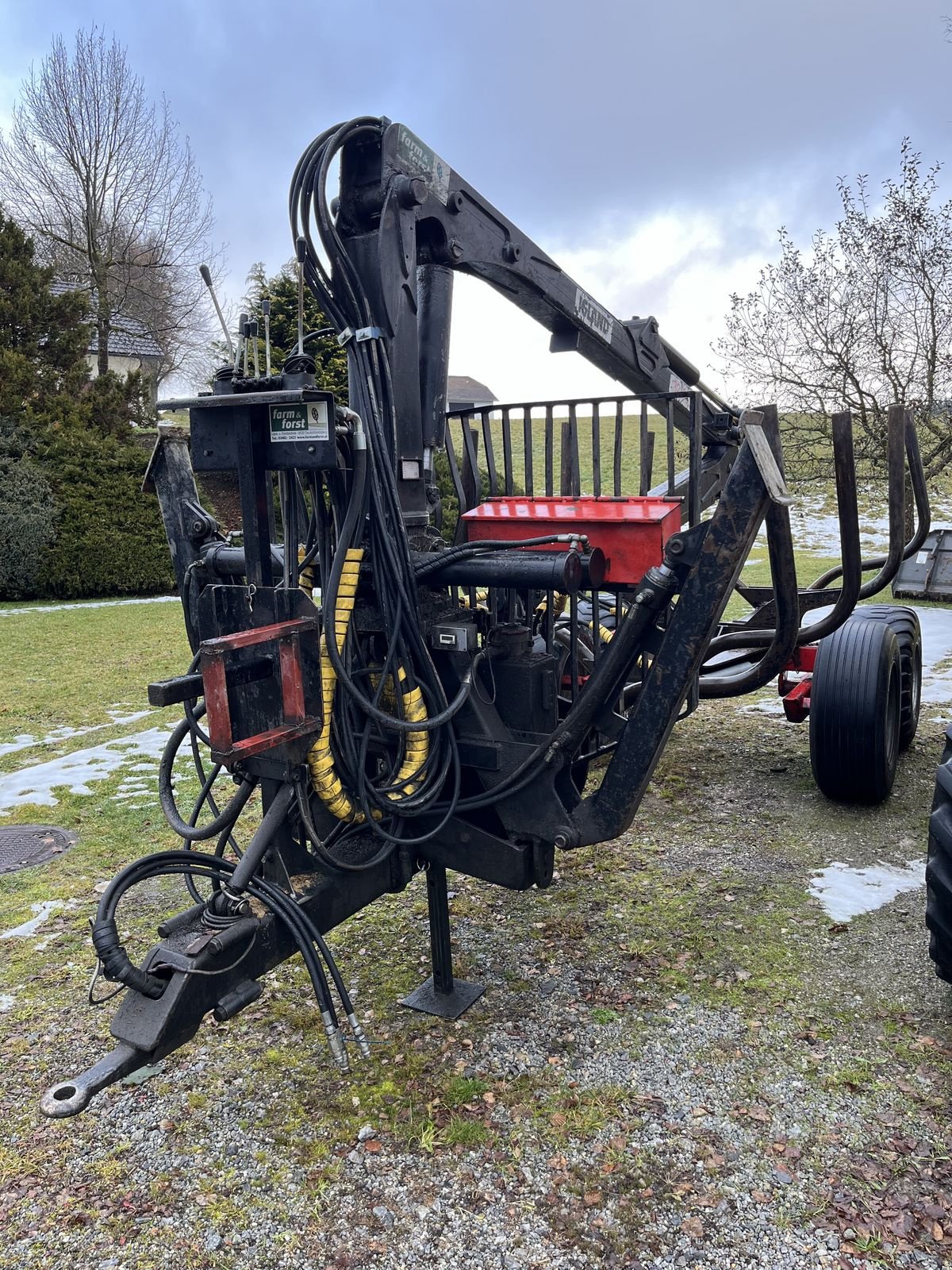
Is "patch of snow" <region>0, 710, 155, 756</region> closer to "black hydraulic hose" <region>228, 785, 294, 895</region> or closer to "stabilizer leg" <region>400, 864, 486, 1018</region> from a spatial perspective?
"stabilizer leg" <region>400, 864, 486, 1018</region>

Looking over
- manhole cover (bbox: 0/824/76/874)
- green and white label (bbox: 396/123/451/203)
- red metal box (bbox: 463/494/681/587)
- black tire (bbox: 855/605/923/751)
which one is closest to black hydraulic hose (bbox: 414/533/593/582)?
red metal box (bbox: 463/494/681/587)

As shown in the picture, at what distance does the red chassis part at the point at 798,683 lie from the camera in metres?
5.22

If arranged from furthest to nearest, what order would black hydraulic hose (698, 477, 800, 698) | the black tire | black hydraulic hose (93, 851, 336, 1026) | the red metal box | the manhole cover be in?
the black tire → the manhole cover → the red metal box → black hydraulic hose (698, 477, 800, 698) → black hydraulic hose (93, 851, 336, 1026)

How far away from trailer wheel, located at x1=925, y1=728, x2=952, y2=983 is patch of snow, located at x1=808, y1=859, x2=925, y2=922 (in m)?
0.85

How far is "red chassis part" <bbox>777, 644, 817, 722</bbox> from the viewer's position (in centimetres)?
522

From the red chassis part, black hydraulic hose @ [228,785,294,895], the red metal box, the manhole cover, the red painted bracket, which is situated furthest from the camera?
the red chassis part

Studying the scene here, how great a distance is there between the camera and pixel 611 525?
276 cm

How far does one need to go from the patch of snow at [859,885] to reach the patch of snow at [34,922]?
312cm

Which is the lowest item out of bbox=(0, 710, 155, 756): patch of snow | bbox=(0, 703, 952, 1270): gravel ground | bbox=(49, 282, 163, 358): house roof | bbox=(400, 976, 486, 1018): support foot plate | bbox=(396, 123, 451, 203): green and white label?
bbox=(0, 703, 952, 1270): gravel ground

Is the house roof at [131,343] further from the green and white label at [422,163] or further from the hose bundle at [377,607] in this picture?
the hose bundle at [377,607]

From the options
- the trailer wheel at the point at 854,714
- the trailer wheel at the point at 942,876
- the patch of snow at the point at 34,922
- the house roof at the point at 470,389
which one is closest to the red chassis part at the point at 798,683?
the trailer wheel at the point at 854,714

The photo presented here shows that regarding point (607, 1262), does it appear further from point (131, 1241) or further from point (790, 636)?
point (790, 636)

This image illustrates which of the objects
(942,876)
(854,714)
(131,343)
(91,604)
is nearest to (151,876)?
(942,876)

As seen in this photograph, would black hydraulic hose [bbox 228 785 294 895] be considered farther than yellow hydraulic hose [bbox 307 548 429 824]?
No
